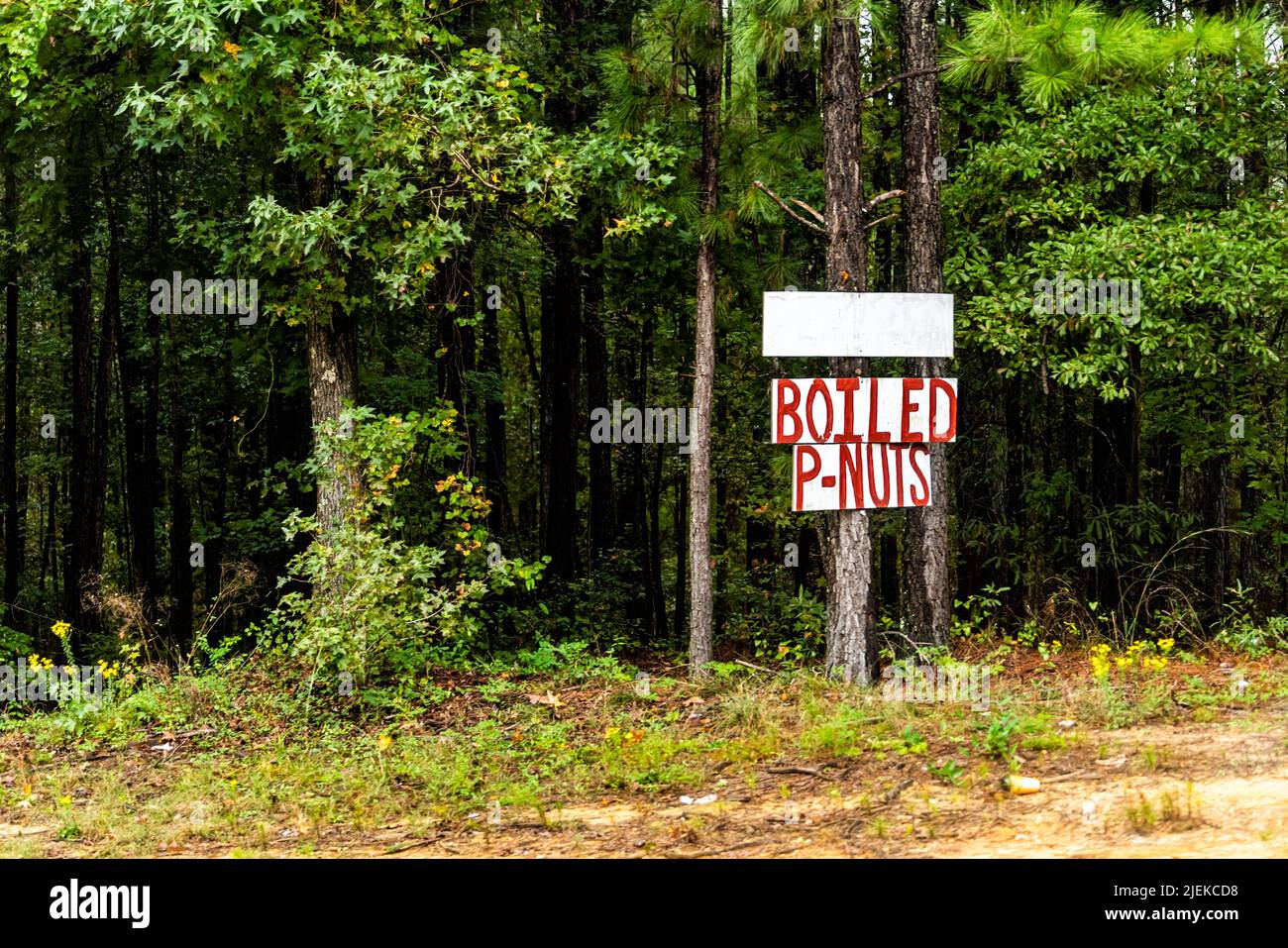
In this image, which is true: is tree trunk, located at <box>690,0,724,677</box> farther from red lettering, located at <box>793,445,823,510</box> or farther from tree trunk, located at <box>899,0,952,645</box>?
red lettering, located at <box>793,445,823,510</box>

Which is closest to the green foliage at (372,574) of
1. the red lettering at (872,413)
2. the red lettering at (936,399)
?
the red lettering at (872,413)

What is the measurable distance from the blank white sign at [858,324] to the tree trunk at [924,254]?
2.09m

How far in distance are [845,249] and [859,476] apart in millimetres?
1971

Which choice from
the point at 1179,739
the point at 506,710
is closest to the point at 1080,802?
the point at 1179,739

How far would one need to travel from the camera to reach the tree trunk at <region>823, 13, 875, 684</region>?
934 cm

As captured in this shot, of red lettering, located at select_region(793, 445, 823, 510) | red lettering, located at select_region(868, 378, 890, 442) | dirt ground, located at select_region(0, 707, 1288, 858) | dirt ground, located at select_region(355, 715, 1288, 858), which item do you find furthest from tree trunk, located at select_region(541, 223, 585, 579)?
dirt ground, located at select_region(355, 715, 1288, 858)

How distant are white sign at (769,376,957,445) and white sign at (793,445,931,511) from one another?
0.10m

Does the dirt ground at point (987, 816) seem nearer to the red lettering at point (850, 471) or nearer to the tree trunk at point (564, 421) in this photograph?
the red lettering at point (850, 471)

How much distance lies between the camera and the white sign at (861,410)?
8.74 metres

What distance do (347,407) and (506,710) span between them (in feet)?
10.8

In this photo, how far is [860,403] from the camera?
8844 millimetres

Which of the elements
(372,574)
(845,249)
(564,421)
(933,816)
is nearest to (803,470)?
(845,249)

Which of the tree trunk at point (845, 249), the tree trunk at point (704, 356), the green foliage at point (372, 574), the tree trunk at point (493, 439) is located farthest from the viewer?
the tree trunk at point (493, 439)

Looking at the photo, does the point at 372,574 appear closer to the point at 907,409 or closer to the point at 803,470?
the point at 803,470
